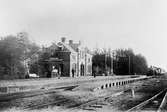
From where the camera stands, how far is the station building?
6144 centimetres

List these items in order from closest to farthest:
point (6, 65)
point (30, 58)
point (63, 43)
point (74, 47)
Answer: point (6, 65) → point (30, 58) → point (63, 43) → point (74, 47)

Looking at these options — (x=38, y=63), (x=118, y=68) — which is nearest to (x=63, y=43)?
(x=38, y=63)

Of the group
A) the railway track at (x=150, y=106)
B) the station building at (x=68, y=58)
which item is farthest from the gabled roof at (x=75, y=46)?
the railway track at (x=150, y=106)

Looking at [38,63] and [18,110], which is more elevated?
[38,63]

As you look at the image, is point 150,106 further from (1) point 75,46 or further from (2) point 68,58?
(1) point 75,46

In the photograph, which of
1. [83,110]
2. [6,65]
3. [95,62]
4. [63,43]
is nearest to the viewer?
[83,110]

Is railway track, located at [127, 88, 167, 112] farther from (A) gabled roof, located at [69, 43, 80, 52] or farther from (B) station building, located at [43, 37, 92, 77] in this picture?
(A) gabled roof, located at [69, 43, 80, 52]

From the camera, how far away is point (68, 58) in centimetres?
6247

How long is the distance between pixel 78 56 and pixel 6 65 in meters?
27.4

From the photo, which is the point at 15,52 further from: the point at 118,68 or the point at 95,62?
the point at 118,68

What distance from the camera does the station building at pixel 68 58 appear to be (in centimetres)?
6144

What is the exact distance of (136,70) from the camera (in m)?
99.2

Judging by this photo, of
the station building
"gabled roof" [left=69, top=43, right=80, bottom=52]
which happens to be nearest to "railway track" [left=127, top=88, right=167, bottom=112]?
the station building

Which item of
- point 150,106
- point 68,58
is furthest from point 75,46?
point 150,106
